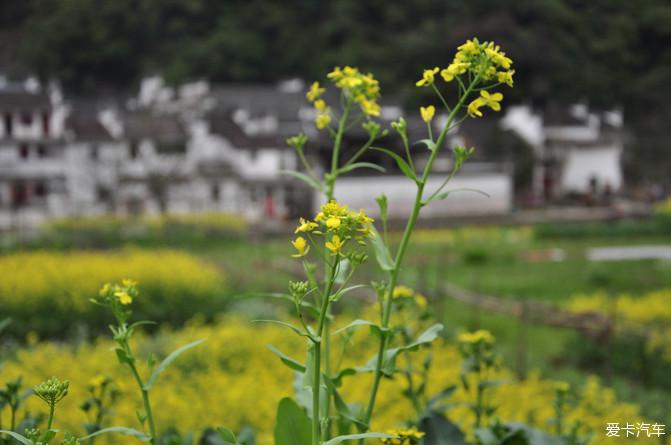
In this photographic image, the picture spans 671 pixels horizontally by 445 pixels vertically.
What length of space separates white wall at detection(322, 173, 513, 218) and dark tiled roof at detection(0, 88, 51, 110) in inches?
404

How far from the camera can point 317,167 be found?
26.5 m

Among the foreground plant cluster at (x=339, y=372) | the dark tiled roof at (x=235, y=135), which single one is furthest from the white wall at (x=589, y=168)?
the foreground plant cluster at (x=339, y=372)

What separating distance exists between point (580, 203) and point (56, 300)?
79.9 ft

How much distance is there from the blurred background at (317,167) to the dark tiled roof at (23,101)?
76 mm

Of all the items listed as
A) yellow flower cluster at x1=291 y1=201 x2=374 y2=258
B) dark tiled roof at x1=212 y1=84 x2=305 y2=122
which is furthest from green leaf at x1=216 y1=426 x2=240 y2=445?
dark tiled roof at x1=212 y1=84 x2=305 y2=122

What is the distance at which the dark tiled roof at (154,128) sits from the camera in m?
27.9

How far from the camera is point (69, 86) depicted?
129 ft

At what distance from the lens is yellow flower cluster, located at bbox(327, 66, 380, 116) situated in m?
2.13

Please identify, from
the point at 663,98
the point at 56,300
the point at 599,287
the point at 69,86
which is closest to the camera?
the point at 56,300

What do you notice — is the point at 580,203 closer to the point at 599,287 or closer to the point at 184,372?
the point at 599,287

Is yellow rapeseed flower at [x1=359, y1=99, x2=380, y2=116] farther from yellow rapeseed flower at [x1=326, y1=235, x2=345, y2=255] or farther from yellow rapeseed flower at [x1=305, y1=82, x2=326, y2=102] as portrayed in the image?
yellow rapeseed flower at [x1=326, y1=235, x2=345, y2=255]

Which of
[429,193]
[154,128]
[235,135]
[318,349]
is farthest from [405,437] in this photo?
[154,128]

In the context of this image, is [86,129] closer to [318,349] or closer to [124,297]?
[124,297]

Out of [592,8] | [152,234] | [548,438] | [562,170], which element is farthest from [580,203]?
[548,438]
